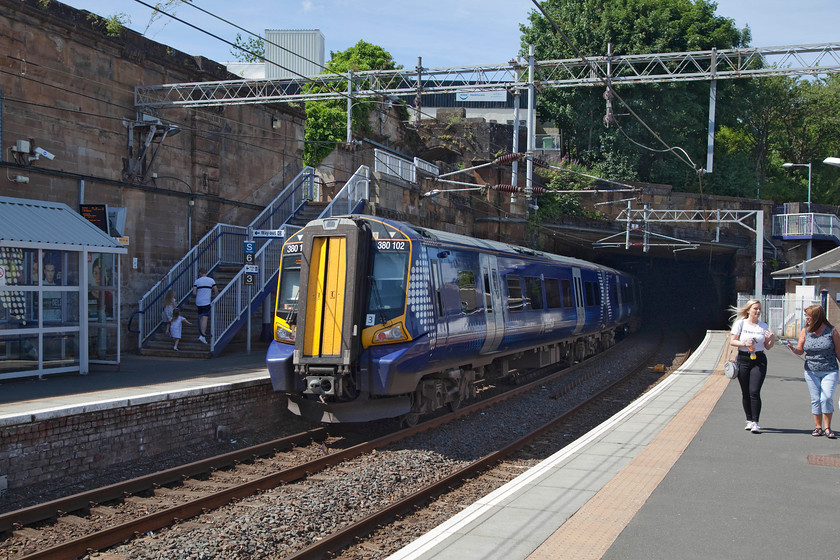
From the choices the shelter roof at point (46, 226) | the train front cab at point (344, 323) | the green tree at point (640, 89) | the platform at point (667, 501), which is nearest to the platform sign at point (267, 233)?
the shelter roof at point (46, 226)

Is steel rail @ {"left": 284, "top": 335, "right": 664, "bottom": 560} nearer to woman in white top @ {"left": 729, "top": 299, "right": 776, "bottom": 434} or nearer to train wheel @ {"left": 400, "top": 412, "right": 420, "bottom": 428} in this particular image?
train wheel @ {"left": 400, "top": 412, "right": 420, "bottom": 428}

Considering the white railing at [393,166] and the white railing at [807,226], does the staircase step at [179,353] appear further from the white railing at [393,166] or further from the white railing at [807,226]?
the white railing at [807,226]

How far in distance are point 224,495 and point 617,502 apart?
13.6 ft

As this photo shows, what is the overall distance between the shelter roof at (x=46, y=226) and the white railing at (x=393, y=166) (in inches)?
391

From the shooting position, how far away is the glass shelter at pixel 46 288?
11.3m

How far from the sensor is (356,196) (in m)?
20.7

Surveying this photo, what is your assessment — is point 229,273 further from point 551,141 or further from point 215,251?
point 551,141

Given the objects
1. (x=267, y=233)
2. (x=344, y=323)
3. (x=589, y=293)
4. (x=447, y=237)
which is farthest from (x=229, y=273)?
(x=589, y=293)

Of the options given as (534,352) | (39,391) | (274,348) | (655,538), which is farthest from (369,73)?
(655,538)

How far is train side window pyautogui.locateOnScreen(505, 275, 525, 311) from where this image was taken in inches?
570

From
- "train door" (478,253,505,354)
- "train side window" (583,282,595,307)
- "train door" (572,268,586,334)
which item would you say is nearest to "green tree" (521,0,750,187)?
"train side window" (583,282,595,307)

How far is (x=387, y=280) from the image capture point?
34.3 feet

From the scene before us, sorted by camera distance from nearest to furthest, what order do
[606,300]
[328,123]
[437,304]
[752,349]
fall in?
[752,349], [437,304], [606,300], [328,123]

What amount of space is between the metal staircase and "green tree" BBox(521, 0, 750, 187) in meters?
22.6
